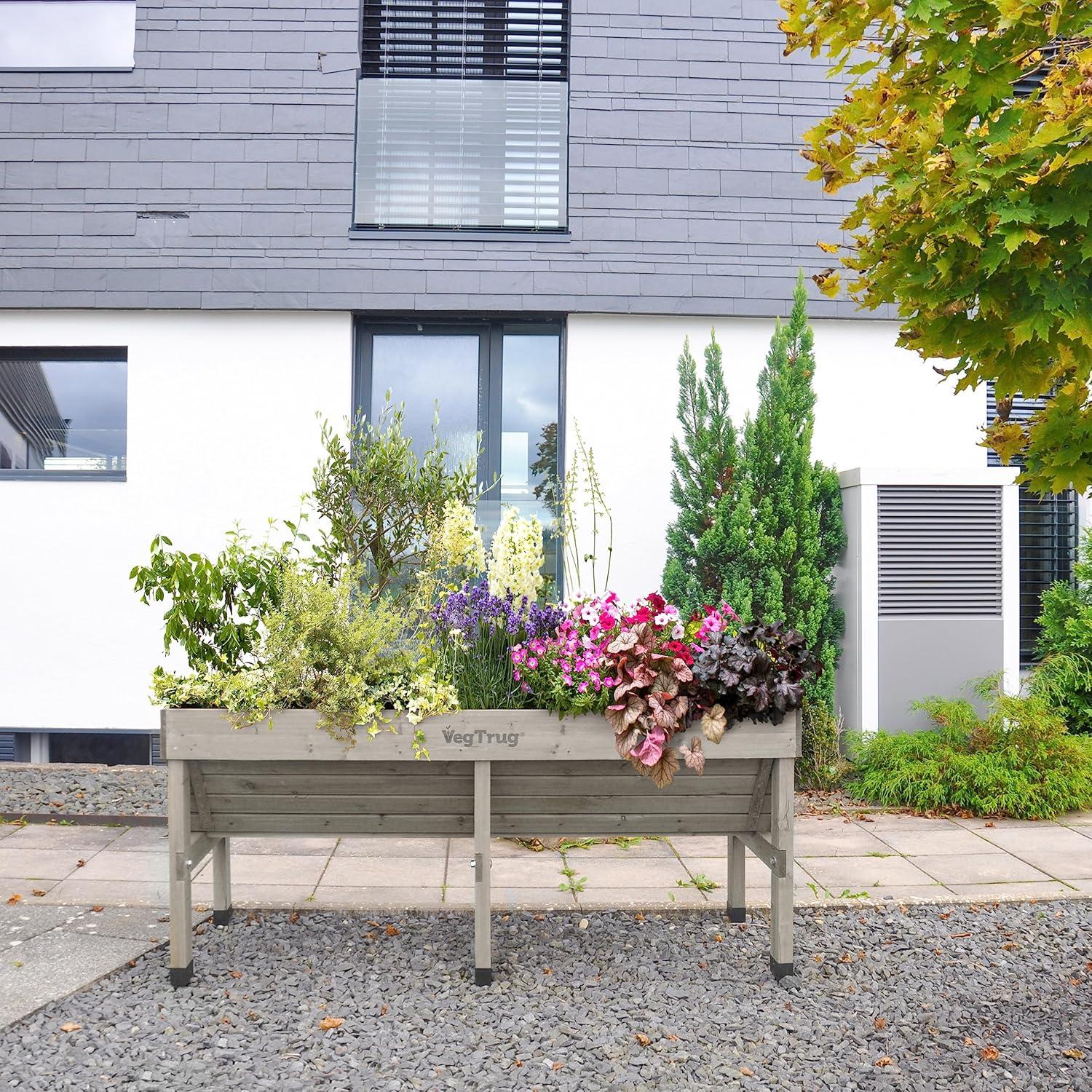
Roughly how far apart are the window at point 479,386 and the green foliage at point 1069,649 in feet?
12.1

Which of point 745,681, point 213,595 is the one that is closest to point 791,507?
point 745,681

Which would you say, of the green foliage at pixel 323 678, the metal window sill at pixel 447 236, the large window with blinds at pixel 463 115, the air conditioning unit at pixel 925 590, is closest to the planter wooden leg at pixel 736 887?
the green foliage at pixel 323 678

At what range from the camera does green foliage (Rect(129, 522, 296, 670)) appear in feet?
11.4

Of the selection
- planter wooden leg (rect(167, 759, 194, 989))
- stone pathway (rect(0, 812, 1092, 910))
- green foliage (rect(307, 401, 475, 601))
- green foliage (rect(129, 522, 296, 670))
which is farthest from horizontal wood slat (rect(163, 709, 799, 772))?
green foliage (rect(307, 401, 475, 601))

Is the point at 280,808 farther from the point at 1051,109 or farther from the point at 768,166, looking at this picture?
the point at 768,166

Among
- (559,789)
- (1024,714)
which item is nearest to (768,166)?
(1024,714)

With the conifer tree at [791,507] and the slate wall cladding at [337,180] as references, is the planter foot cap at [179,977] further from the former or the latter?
the slate wall cladding at [337,180]

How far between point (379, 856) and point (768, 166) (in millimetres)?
→ 5555

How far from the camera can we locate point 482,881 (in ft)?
11.0

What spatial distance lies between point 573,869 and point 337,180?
508 centimetres

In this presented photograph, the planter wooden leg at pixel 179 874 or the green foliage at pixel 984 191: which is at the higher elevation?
the green foliage at pixel 984 191

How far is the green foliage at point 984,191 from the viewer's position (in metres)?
2.23

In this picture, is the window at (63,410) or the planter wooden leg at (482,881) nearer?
the planter wooden leg at (482,881)

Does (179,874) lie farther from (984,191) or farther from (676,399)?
(676,399)
